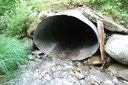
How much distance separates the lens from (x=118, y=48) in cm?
420

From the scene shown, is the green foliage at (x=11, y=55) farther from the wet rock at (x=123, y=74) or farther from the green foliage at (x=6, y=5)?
the green foliage at (x=6, y=5)

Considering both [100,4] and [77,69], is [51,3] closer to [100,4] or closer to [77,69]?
[100,4]

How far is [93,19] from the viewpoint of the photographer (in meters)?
4.62

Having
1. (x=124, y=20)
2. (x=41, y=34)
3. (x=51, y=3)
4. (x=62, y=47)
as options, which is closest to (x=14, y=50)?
(x=41, y=34)

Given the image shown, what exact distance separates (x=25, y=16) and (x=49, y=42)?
655mm

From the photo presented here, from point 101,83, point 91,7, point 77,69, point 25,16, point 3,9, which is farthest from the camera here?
point 3,9

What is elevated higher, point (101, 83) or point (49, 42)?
point (49, 42)

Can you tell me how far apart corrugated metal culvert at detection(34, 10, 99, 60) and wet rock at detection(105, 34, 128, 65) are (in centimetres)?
25

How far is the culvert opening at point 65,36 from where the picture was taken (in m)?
4.78

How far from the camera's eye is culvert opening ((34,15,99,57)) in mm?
4775

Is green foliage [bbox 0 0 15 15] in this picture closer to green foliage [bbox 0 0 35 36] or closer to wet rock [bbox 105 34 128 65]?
green foliage [bbox 0 0 35 36]

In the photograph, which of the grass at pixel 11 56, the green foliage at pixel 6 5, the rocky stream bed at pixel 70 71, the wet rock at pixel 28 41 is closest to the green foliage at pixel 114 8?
the rocky stream bed at pixel 70 71

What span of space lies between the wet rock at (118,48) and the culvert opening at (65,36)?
27 centimetres

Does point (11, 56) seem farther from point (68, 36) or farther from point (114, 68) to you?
point (114, 68)
